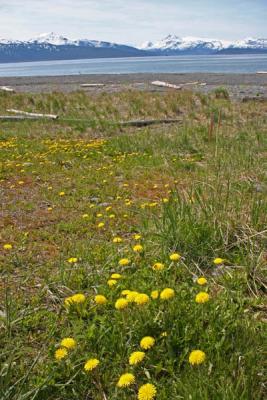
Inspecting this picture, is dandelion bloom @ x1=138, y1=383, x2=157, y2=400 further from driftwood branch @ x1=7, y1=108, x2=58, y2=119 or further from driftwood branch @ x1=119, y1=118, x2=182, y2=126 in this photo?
driftwood branch @ x1=7, y1=108, x2=58, y2=119

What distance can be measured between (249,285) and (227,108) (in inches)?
593

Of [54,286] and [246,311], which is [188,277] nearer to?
[246,311]

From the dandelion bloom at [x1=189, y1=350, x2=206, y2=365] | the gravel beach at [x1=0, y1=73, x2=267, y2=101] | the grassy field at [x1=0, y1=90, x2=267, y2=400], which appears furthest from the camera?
the gravel beach at [x1=0, y1=73, x2=267, y2=101]

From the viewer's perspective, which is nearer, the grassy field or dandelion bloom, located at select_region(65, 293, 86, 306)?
the grassy field

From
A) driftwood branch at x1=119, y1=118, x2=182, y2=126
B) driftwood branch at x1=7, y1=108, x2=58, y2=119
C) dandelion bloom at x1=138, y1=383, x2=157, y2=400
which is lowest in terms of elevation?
driftwood branch at x1=7, y1=108, x2=58, y2=119

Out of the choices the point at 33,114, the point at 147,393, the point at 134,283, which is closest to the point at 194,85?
the point at 33,114

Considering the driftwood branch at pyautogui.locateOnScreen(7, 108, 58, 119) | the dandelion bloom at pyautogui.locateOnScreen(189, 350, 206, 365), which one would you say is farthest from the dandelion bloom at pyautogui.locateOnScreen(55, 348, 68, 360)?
the driftwood branch at pyautogui.locateOnScreen(7, 108, 58, 119)

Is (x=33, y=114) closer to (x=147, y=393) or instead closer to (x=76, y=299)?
(x=76, y=299)

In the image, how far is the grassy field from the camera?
290cm

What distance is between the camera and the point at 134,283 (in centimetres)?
410

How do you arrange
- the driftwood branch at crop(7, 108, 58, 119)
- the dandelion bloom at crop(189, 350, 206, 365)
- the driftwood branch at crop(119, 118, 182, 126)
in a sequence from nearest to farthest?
the dandelion bloom at crop(189, 350, 206, 365) < the driftwood branch at crop(119, 118, 182, 126) < the driftwood branch at crop(7, 108, 58, 119)

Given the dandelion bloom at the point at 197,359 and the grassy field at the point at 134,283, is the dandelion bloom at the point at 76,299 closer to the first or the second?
the grassy field at the point at 134,283

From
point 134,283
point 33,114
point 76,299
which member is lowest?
point 33,114

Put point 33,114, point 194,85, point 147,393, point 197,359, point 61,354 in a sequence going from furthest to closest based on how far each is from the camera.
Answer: point 194,85 → point 33,114 → point 61,354 → point 197,359 → point 147,393
